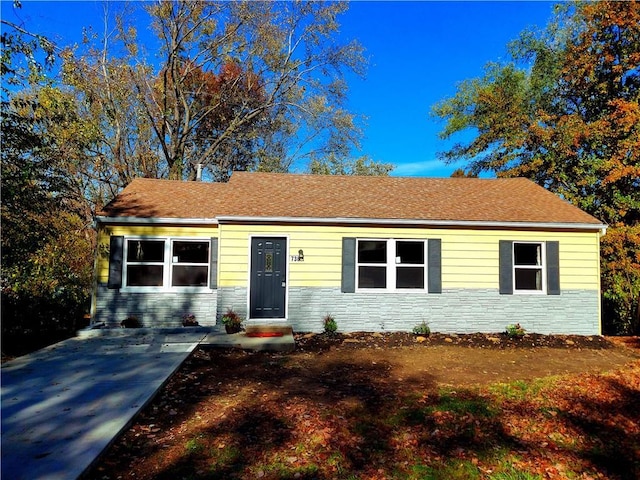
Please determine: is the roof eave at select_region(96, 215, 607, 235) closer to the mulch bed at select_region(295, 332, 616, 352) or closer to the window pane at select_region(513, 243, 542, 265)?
the window pane at select_region(513, 243, 542, 265)

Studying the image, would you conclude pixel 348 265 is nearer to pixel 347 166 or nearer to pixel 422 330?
pixel 422 330

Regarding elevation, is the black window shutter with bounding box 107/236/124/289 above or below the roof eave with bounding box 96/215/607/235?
below

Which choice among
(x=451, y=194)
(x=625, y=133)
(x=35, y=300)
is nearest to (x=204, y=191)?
(x=35, y=300)

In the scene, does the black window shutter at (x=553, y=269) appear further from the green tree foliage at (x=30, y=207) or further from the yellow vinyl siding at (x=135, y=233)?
the green tree foliage at (x=30, y=207)

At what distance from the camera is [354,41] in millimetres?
19375

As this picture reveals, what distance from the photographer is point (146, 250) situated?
33.3 feet

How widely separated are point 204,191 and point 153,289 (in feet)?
11.6

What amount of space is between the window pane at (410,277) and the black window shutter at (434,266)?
0.78ft

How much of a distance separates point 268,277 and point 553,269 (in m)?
7.25

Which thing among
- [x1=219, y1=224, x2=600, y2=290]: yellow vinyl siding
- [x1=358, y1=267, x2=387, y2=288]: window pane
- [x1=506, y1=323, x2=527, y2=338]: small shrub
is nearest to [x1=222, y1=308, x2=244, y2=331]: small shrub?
[x1=219, y1=224, x2=600, y2=290]: yellow vinyl siding

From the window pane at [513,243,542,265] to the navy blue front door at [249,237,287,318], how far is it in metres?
6.18

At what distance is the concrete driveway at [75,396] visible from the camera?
333cm

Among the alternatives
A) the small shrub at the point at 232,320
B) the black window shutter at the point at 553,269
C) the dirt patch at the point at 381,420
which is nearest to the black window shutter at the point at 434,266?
the dirt patch at the point at 381,420

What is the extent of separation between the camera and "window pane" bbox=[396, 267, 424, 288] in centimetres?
971
